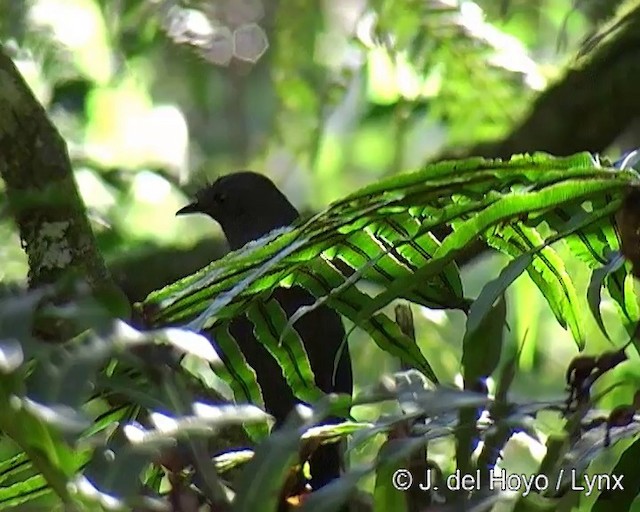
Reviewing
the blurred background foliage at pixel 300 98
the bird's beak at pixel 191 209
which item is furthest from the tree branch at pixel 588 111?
the bird's beak at pixel 191 209

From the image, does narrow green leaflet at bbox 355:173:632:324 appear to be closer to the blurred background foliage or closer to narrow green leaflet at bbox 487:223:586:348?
narrow green leaflet at bbox 487:223:586:348

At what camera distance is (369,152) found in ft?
15.6

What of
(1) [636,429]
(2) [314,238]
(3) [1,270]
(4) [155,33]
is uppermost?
(4) [155,33]

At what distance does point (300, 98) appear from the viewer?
350 cm

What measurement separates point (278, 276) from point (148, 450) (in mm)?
457

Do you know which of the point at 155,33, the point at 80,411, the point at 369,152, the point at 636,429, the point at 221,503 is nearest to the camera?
the point at 80,411

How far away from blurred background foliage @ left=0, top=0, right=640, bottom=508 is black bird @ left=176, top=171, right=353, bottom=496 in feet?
0.29

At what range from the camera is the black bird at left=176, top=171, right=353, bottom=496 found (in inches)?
97.8

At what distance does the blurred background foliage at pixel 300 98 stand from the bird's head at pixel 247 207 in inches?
2.9

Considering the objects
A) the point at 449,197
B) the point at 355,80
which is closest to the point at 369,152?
the point at 355,80

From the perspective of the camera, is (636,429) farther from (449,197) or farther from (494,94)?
(494,94)

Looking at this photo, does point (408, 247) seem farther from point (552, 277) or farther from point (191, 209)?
point (191, 209)

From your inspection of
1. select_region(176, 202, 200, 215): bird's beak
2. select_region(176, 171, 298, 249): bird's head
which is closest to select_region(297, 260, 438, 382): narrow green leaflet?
select_region(176, 171, 298, 249): bird's head

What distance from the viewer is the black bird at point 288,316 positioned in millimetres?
2484
